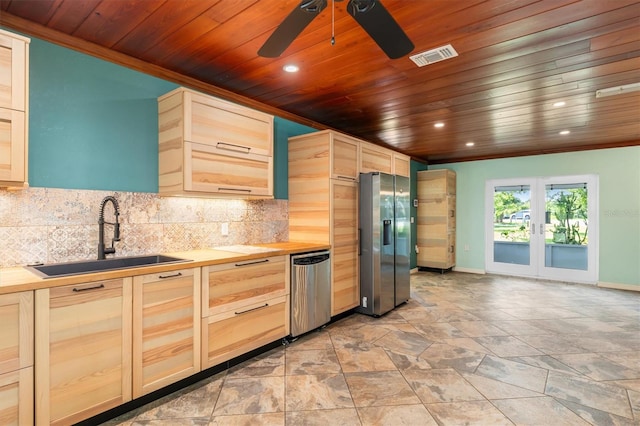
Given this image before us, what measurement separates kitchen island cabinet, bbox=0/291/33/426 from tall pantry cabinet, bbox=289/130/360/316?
2.51m

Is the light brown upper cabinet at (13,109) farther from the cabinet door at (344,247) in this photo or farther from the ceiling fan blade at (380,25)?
the cabinet door at (344,247)

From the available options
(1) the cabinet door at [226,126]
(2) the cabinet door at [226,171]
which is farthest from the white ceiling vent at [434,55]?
(2) the cabinet door at [226,171]

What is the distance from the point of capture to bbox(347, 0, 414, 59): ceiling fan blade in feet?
4.67

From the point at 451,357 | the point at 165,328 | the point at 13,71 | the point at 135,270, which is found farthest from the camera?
the point at 451,357

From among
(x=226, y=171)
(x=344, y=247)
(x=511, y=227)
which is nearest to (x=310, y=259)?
(x=344, y=247)

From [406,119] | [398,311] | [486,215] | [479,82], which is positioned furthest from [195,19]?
[486,215]

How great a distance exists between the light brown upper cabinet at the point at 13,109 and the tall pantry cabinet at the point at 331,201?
2.45 metres

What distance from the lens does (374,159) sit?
14.1 ft

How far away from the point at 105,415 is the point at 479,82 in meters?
3.84

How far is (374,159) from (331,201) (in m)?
1.06

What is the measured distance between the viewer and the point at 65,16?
209 centimetres

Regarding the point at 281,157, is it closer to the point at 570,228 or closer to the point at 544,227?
the point at 544,227

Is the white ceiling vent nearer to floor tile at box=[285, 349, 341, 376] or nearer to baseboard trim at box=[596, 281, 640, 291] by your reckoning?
floor tile at box=[285, 349, 341, 376]

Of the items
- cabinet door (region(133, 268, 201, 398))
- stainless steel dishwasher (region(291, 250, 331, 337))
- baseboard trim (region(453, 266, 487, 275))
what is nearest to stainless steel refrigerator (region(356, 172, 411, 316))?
stainless steel dishwasher (region(291, 250, 331, 337))
